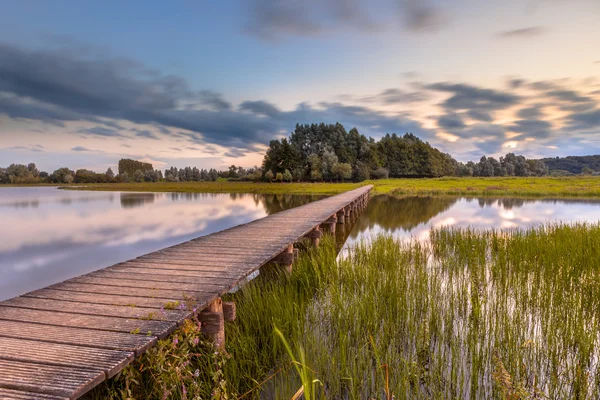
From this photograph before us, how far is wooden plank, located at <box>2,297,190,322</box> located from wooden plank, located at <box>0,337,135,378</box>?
572 mm

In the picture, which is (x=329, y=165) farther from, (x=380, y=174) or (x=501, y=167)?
(x=501, y=167)

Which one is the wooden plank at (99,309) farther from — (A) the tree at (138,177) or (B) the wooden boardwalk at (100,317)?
(A) the tree at (138,177)

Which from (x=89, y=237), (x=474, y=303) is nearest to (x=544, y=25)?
(x=474, y=303)

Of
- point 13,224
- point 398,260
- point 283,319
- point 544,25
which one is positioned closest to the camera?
point 283,319

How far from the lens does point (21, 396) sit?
6.17 ft

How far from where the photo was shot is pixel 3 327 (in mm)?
2756

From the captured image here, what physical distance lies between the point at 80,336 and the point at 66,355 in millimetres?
309

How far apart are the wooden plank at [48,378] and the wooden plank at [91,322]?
1.85 ft

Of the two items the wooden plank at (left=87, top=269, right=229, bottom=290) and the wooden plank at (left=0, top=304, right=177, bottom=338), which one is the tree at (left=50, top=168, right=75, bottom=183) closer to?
the wooden plank at (left=87, top=269, right=229, bottom=290)

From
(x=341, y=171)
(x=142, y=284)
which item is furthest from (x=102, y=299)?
(x=341, y=171)

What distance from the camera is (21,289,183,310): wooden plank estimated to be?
3.28m

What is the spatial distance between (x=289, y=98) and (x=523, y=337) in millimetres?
28075

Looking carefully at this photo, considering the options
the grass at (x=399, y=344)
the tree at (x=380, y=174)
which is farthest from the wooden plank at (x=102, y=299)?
the tree at (x=380, y=174)

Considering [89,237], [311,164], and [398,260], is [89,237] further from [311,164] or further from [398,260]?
[311,164]
